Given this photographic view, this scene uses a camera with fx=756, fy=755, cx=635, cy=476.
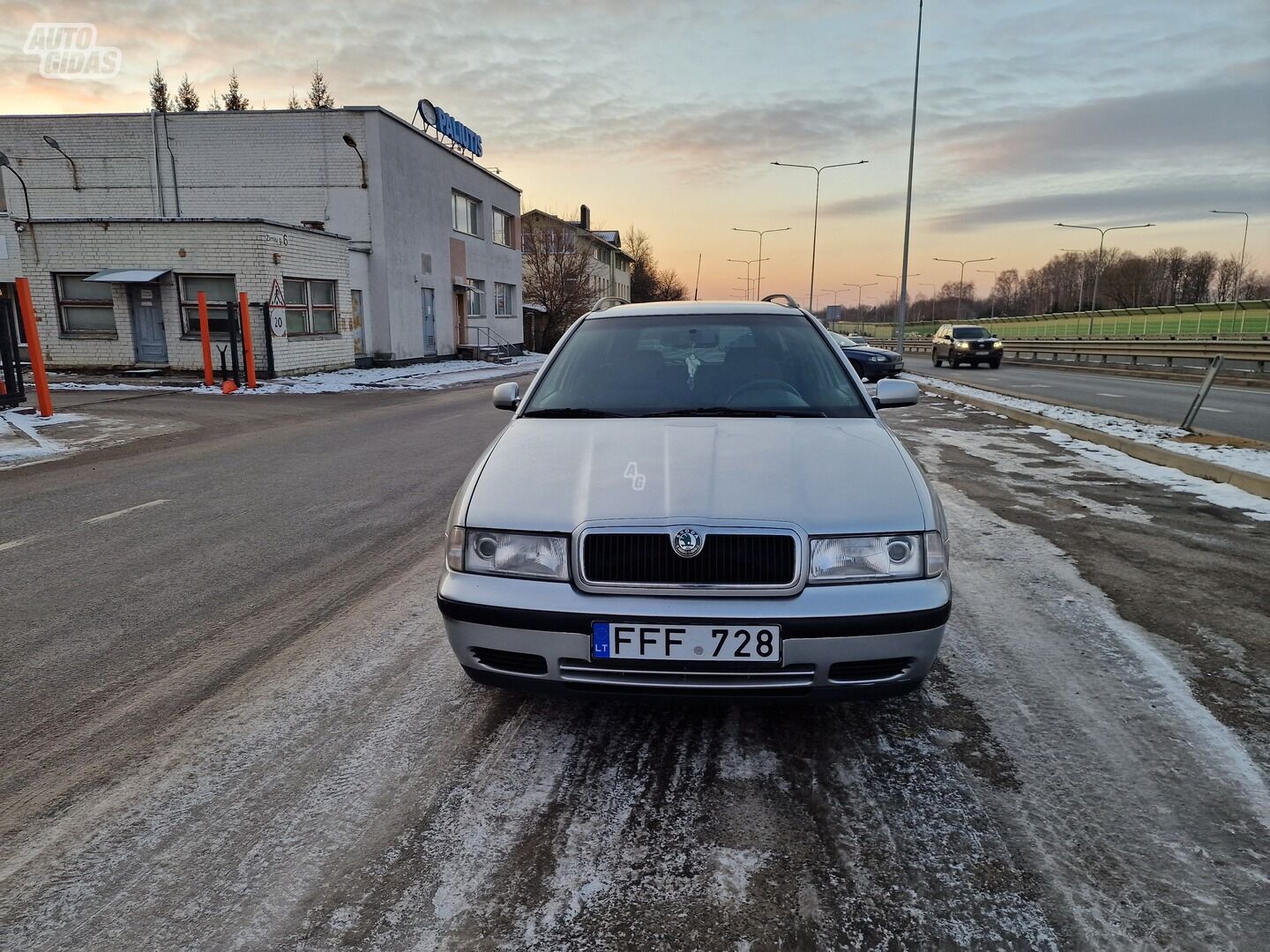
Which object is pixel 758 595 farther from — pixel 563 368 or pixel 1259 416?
pixel 1259 416

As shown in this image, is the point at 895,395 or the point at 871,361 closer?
the point at 895,395

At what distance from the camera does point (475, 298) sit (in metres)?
34.5

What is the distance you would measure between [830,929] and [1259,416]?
15153mm

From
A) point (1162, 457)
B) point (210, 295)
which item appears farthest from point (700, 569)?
point (210, 295)

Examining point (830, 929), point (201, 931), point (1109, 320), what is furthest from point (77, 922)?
point (1109, 320)

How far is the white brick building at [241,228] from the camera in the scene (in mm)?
19188

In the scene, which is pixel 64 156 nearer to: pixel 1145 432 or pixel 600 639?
pixel 1145 432

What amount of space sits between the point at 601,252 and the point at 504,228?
3847cm

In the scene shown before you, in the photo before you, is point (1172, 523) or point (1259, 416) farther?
point (1259, 416)

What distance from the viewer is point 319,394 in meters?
17.4

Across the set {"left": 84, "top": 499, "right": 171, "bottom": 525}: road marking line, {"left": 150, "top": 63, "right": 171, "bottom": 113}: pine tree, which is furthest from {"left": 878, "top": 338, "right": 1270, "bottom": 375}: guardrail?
{"left": 150, "top": 63, "right": 171, "bottom": 113}: pine tree

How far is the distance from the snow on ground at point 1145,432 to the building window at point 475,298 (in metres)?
23.4

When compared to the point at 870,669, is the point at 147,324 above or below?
above

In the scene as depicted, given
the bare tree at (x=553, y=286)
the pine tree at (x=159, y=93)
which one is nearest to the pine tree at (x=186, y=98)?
the pine tree at (x=159, y=93)
